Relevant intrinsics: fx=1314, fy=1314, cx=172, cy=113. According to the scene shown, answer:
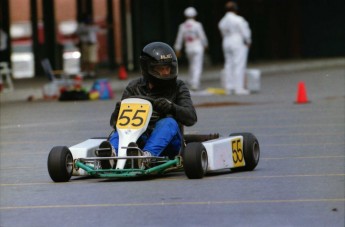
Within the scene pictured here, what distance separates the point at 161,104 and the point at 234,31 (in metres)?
18.9

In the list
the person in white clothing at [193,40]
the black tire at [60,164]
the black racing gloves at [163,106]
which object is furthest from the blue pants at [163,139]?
the person in white clothing at [193,40]

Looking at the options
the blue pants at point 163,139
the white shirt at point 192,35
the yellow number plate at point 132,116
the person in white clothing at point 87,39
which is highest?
the yellow number plate at point 132,116

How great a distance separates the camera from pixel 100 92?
30922 millimetres

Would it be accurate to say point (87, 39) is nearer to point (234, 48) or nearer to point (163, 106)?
point (234, 48)

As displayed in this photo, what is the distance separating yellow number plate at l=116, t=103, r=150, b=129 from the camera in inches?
Answer: 492

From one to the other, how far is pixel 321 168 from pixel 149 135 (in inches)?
75.8

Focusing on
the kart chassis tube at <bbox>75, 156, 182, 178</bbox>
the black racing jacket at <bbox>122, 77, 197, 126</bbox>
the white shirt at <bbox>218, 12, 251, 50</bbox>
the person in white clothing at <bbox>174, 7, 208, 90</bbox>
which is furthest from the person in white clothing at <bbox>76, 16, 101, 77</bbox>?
the kart chassis tube at <bbox>75, 156, 182, 178</bbox>

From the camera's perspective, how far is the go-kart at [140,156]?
476 inches

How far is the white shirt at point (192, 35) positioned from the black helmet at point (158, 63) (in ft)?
63.6

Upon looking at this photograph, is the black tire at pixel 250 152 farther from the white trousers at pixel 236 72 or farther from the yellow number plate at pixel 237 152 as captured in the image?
the white trousers at pixel 236 72

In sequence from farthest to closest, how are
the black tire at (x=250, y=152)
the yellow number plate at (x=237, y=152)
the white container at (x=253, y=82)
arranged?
the white container at (x=253, y=82) < the black tire at (x=250, y=152) < the yellow number plate at (x=237, y=152)

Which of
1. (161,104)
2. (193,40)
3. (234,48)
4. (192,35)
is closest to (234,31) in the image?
(234,48)

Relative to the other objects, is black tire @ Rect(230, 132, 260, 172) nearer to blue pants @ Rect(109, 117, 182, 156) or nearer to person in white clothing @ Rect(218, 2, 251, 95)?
blue pants @ Rect(109, 117, 182, 156)

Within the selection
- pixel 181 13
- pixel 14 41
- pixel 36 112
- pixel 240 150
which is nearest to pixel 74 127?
pixel 36 112
